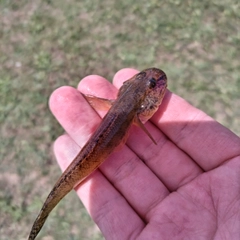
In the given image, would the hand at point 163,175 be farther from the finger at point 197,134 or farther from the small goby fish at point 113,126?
the small goby fish at point 113,126

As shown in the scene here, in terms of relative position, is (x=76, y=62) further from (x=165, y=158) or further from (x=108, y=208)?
(x=108, y=208)

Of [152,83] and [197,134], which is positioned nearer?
[197,134]

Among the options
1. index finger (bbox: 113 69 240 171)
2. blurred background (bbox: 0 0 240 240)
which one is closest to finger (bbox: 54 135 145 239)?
index finger (bbox: 113 69 240 171)

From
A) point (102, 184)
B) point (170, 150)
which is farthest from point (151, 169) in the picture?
point (102, 184)

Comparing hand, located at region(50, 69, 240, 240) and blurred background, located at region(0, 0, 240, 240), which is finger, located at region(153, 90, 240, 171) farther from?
Answer: blurred background, located at region(0, 0, 240, 240)

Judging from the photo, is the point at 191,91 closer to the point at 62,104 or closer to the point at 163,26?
the point at 163,26

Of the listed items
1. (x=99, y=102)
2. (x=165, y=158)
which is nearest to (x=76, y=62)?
(x=99, y=102)
